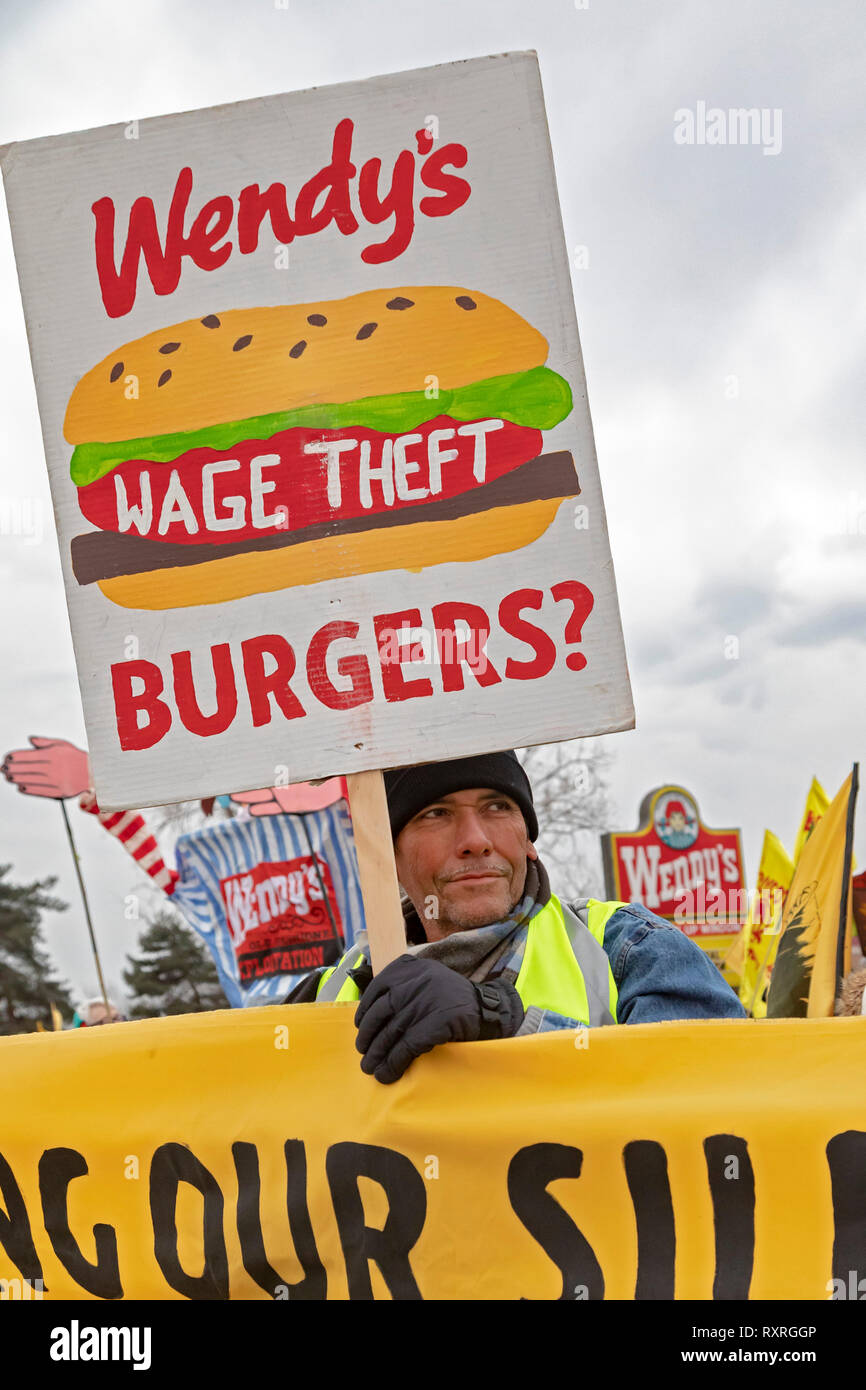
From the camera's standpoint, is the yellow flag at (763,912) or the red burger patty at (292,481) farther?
the yellow flag at (763,912)

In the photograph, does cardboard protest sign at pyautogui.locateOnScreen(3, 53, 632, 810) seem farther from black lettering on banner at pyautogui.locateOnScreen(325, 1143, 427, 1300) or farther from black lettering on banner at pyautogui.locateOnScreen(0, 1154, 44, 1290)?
black lettering on banner at pyautogui.locateOnScreen(0, 1154, 44, 1290)

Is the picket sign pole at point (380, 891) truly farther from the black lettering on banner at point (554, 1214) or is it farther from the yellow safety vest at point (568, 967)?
the black lettering on banner at point (554, 1214)

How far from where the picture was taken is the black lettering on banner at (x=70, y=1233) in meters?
2.34

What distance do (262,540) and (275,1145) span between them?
123 centimetres

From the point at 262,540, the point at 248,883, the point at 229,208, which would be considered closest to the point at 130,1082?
the point at 262,540

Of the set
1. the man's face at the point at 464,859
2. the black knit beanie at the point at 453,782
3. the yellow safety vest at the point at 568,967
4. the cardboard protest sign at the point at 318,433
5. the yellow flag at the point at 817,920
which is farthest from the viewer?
the yellow flag at the point at 817,920

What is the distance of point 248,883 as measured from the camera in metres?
11.5

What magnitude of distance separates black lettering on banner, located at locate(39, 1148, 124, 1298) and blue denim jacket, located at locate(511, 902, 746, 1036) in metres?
0.99

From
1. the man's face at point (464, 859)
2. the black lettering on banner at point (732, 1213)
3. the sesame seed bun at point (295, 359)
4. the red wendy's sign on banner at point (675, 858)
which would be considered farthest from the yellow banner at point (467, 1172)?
the red wendy's sign on banner at point (675, 858)

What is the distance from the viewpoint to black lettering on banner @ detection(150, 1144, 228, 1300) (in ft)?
7.39

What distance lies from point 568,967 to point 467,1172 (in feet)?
1.72

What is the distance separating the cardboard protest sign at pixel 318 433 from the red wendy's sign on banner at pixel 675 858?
15.9 meters

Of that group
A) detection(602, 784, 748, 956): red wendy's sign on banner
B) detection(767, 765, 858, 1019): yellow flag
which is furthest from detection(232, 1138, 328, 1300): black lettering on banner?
detection(602, 784, 748, 956): red wendy's sign on banner
